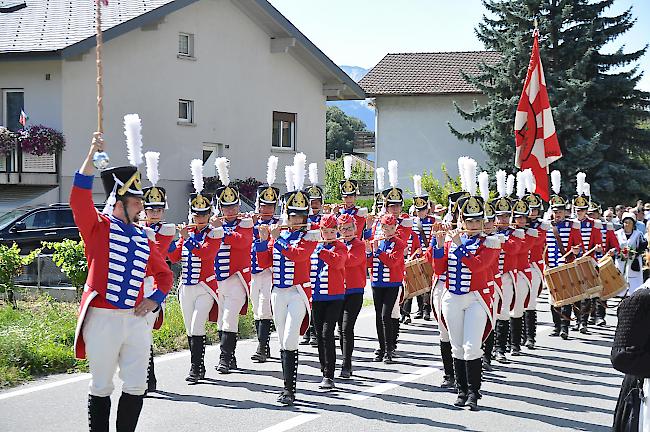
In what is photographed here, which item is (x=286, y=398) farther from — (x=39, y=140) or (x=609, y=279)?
(x=39, y=140)

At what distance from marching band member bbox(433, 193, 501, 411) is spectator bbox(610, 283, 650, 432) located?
12.9 feet

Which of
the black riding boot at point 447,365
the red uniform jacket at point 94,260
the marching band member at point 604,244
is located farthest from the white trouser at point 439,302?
the marching band member at point 604,244

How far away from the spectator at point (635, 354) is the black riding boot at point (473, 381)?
399cm

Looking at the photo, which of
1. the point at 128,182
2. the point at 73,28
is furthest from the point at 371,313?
the point at 73,28

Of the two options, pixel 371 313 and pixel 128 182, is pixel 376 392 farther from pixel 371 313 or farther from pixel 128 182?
pixel 371 313

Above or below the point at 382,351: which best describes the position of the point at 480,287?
above

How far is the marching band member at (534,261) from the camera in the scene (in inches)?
517

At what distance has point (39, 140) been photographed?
77.1 ft

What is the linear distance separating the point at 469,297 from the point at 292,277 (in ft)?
6.25

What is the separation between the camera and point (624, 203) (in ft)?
109

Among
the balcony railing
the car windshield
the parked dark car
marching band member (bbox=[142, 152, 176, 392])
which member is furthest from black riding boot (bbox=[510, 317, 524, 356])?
the balcony railing

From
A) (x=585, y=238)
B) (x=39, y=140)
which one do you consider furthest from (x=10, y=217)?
(x=585, y=238)

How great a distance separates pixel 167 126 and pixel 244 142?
3.48 meters

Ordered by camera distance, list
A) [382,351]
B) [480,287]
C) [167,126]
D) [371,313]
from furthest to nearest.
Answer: [167,126] → [371,313] → [382,351] → [480,287]
